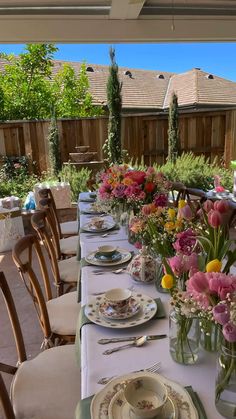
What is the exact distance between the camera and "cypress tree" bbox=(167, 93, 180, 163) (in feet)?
20.9

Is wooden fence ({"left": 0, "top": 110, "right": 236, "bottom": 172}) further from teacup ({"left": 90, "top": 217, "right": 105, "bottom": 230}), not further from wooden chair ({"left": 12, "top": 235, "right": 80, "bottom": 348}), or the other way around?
wooden chair ({"left": 12, "top": 235, "right": 80, "bottom": 348})

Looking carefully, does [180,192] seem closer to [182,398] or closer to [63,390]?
[63,390]

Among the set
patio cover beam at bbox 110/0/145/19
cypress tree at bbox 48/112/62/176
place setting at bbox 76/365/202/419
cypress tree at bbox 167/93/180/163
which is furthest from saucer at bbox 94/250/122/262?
cypress tree at bbox 167/93/180/163

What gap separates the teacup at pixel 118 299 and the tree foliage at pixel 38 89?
9.09 meters

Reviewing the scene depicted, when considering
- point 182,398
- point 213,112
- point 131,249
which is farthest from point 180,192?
point 213,112

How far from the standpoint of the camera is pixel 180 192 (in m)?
3.23

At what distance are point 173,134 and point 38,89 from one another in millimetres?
5646

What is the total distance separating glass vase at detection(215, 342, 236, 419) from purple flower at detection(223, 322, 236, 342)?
0.05m

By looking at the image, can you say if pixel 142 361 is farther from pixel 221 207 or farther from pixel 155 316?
pixel 221 207

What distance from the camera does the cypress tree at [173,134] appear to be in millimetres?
6375

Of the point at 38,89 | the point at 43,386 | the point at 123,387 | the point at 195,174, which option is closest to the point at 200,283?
the point at 123,387

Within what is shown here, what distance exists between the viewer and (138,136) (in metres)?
6.77

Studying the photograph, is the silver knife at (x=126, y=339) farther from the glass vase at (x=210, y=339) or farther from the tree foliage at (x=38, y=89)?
the tree foliage at (x=38, y=89)

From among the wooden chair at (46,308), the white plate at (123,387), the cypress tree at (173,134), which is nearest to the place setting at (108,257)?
the wooden chair at (46,308)
